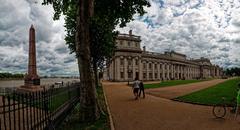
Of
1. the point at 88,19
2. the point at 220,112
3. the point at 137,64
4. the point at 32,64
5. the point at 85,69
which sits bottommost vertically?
the point at 220,112

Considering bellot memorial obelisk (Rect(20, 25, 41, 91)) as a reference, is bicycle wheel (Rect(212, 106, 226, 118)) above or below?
below

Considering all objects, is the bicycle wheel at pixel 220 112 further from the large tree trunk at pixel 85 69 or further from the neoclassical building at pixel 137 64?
the neoclassical building at pixel 137 64

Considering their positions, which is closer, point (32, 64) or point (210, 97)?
point (210, 97)

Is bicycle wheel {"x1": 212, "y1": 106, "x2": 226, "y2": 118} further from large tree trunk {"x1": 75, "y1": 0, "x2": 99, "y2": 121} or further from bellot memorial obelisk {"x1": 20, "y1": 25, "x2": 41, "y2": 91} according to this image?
bellot memorial obelisk {"x1": 20, "y1": 25, "x2": 41, "y2": 91}

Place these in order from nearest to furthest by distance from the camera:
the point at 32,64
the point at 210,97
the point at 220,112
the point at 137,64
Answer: the point at 220,112 → the point at 210,97 → the point at 32,64 → the point at 137,64

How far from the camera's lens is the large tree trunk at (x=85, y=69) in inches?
482

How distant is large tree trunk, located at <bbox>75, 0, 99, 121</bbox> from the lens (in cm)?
1225

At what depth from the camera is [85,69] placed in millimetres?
12344

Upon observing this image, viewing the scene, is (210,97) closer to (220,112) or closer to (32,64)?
(220,112)

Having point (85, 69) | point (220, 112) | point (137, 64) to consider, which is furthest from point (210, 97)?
point (137, 64)

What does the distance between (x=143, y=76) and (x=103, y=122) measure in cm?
9400

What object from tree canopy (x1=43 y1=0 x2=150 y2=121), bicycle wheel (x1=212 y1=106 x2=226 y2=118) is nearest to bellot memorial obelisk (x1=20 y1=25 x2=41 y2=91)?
tree canopy (x1=43 y1=0 x2=150 y2=121)

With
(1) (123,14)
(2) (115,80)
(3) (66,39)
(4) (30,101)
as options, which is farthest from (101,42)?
(2) (115,80)

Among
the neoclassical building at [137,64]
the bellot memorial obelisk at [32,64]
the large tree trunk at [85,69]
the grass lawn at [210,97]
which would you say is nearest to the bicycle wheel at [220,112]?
the grass lawn at [210,97]
